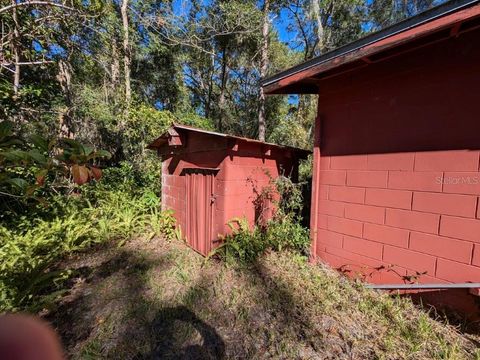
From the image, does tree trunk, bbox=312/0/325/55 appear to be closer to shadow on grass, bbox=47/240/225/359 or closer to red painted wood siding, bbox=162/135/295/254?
red painted wood siding, bbox=162/135/295/254

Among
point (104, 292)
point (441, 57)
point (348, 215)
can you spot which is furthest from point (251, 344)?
point (441, 57)

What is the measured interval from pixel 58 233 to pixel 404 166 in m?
5.89

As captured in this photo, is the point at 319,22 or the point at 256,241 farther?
the point at 319,22

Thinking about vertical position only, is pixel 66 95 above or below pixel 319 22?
below

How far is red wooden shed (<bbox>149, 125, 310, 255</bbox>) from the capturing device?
4023mm

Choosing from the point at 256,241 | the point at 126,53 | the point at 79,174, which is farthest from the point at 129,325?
the point at 126,53

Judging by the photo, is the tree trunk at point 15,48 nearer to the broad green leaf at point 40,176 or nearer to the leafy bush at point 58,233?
the leafy bush at point 58,233

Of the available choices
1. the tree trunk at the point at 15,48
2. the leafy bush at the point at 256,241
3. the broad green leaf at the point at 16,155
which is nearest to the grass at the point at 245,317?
the leafy bush at the point at 256,241

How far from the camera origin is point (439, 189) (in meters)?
2.68

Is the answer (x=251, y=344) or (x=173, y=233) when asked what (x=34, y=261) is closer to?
(x=173, y=233)

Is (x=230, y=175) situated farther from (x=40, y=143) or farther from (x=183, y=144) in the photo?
(x=40, y=143)

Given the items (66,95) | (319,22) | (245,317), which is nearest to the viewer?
(245,317)

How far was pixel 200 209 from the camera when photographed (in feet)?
15.1

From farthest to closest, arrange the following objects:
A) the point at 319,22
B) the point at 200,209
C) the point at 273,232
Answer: the point at 319,22 < the point at 200,209 < the point at 273,232
